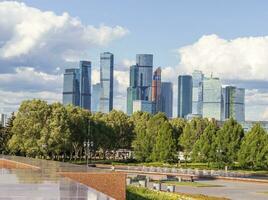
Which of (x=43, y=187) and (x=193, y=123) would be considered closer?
(x=43, y=187)

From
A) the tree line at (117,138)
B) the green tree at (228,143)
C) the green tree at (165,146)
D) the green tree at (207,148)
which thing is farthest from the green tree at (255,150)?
the green tree at (165,146)

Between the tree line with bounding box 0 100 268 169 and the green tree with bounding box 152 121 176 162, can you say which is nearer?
the tree line with bounding box 0 100 268 169

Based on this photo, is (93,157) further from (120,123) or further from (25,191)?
(25,191)

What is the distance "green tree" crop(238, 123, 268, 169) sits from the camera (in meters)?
63.9

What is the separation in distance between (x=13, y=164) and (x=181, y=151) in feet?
194

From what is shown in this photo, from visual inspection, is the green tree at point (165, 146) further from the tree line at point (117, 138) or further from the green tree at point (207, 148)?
the green tree at point (207, 148)

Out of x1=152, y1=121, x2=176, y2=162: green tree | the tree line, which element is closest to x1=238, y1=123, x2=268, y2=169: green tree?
the tree line

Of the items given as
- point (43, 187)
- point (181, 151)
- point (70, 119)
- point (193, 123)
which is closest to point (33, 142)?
point (70, 119)

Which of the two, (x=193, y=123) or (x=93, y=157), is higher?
(x=193, y=123)

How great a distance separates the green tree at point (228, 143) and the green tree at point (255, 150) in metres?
2.23

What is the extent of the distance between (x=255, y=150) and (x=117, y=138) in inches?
1396

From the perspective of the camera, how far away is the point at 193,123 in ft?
335

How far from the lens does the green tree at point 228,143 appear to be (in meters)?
68.8

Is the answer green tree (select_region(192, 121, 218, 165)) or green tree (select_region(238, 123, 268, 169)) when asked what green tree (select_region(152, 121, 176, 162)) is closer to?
green tree (select_region(192, 121, 218, 165))
